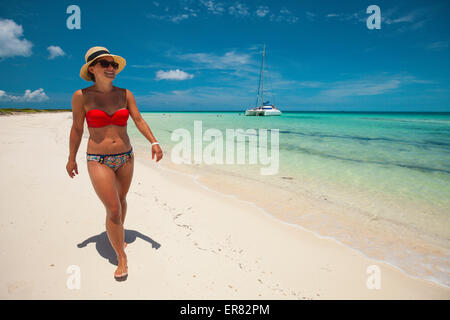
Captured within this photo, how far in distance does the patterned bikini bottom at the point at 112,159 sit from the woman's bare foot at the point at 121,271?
93 cm

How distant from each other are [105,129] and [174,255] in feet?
5.23

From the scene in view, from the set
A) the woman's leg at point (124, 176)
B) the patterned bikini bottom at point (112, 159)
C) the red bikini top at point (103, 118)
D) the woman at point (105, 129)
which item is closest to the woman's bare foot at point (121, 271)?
the woman at point (105, 129)

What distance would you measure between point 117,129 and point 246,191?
384 centimetres

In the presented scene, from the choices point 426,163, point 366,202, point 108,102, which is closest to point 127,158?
point 108,102

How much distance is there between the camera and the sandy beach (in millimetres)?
2090

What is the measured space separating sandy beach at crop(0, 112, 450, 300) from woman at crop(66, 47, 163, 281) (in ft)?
1.30

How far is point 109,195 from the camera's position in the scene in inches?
80.4

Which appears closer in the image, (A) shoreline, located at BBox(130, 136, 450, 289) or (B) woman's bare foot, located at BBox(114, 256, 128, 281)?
(B) woman's bare foot, located at BBox(114, 256, 128, 281)

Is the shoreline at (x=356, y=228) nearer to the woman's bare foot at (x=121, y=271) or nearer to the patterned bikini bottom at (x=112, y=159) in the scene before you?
the woman's bare foot at (x=121, y=271)

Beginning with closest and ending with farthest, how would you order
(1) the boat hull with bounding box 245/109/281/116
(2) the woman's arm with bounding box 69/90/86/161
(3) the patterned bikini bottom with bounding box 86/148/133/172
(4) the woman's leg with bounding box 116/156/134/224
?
(2) the woman's arm with bounding box 69/90/86/161 → (3) the patterned bikini bottom with bounding box 86/148/133/172 → (4) the woman's leg with bounding box 116/156/134/224 → (1) the boat hull with bounding box 245/109/281/116

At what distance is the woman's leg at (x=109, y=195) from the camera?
203 centimetres

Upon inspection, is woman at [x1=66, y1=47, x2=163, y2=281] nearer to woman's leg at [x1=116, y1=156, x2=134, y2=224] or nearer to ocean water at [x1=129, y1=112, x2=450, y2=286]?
woman's leg at [x1=116, y1=156, x2=134, y2=224]

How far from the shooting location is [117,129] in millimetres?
2186

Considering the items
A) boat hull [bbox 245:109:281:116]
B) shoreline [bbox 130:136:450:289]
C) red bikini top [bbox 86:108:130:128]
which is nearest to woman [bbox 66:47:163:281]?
red bikini top [bbox 86:108:130:128]
